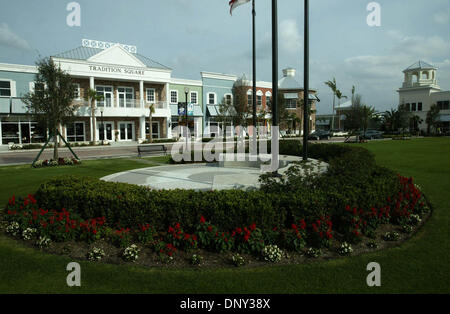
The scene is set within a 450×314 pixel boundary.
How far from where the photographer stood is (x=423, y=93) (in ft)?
208

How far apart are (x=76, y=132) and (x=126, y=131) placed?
6060mm

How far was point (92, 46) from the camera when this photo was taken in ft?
126

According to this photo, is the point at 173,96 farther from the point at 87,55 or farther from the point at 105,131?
the point at 87,55

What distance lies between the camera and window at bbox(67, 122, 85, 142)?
1383 inches

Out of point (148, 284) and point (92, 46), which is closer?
point (148, 284)

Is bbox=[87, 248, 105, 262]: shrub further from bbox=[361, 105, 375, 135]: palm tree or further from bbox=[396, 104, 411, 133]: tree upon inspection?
bbox=[396, 104, 411, 133]: tree

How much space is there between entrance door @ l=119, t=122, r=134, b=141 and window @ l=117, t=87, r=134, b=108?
261 cm

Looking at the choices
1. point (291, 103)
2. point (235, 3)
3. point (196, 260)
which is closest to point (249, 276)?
point (196, 260)

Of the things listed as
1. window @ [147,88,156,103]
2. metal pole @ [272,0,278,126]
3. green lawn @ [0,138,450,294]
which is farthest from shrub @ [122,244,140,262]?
window @ [147,88,156,103]

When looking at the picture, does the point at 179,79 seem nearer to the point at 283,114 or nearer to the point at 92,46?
the point at 92,46
